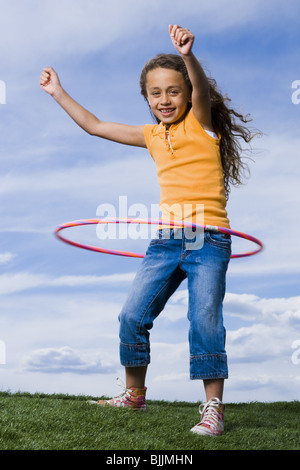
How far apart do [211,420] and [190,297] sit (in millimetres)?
778

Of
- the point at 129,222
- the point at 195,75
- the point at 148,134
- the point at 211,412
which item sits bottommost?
the point at 211,412

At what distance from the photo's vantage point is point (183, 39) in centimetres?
364

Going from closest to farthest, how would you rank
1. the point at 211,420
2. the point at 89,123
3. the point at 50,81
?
the point at 211,420 < the point at 89,123 < the point at 50,81

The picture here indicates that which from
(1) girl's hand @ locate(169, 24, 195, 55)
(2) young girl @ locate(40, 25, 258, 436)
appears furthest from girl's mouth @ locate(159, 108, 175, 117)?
(1) girl's hand @ locate(169, 24, 195, 55)

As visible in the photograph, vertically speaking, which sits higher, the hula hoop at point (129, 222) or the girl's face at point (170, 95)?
the girl's face at point (170, 95)

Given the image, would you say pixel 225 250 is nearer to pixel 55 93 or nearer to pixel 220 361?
pixel 220 361

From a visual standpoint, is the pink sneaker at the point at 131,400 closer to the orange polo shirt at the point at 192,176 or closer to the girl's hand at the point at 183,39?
the orange polo shirt at the point at 192,176

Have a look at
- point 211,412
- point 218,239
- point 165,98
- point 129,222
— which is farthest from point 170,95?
point 211,412

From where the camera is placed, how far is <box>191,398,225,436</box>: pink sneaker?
3697 millimetres

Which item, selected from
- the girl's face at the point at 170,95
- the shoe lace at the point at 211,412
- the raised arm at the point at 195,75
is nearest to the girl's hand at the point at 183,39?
the raised arm at the point at 195,75

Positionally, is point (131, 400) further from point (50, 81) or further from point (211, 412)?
point (50, 81)

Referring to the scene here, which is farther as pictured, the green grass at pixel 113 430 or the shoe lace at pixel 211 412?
the shoe lace at pixel 211 412

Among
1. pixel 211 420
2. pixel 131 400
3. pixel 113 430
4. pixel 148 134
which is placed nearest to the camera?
pixel 113 430

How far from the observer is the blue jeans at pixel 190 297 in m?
3.84
